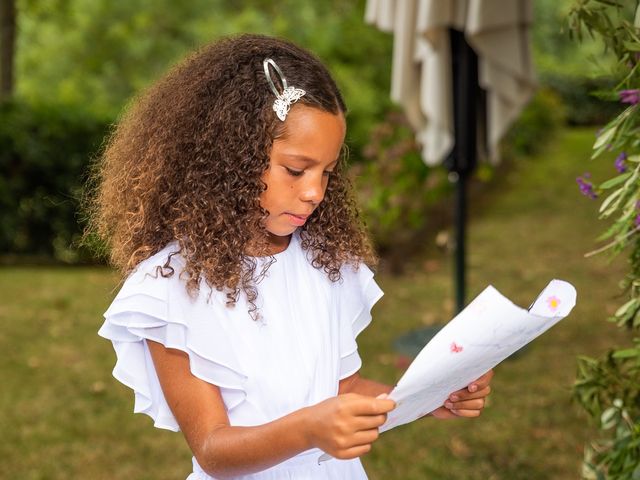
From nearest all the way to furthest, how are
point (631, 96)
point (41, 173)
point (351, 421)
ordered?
point (351, 421)
point (631, 96)
point (41, 173)

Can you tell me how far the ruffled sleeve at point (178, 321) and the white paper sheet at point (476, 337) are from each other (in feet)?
1.14

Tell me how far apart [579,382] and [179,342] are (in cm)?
114

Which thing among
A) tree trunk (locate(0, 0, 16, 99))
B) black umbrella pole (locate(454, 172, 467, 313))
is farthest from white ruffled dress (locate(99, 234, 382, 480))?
tree trunk (locate(0, 0, 16, 99))

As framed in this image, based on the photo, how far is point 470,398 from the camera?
1749 mm

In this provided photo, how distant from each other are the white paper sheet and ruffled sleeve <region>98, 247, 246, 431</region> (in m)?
0.35

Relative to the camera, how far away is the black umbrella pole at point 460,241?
5320 millimetres

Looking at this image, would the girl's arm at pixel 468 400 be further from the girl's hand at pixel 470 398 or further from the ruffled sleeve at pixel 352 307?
the ruffled sleeve at pixel 352 307

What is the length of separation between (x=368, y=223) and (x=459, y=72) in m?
1.16

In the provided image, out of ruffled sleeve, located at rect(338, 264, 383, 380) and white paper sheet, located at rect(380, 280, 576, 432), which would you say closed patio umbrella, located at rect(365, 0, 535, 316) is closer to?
ruffled sleeve, located at rect(338, 264, 383, 380)

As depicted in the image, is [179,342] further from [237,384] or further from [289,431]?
[289,431]

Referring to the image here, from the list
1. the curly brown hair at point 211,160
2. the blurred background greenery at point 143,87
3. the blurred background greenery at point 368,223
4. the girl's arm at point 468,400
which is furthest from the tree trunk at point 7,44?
the girl's arm at point 468,400

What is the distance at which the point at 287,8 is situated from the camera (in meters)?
15.6

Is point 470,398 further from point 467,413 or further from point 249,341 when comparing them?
point 249,341

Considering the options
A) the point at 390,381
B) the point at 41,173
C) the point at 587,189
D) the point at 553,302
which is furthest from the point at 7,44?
the point at 553,302
